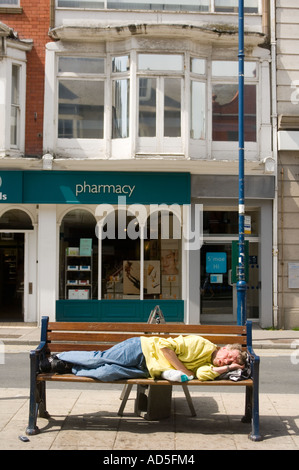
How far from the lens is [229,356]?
590cm

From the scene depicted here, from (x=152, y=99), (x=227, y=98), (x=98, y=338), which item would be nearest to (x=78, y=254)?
(x=152, y=99)

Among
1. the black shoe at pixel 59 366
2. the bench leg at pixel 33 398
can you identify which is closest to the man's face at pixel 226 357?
the black shoe at pixel 59 366

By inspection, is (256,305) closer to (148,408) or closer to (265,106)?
(265,106)

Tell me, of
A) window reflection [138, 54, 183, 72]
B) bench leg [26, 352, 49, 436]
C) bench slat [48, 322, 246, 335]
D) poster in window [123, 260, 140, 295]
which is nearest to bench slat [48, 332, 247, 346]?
bench slat [48, 322, 246, 335]

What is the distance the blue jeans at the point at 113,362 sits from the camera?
5.77m

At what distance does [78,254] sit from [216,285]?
3807mm

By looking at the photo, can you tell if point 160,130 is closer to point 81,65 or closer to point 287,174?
point 81,65

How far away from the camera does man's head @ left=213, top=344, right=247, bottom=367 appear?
5.87 metres

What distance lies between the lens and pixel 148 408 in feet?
20.2

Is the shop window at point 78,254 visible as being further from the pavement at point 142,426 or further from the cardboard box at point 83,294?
the pavement at point 142,426

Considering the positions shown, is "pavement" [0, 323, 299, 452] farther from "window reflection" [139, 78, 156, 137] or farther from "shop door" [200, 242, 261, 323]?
"window reflection" [139, 78, 156, 137]

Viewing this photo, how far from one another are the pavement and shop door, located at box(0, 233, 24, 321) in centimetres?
823

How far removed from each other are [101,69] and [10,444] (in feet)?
38.6
